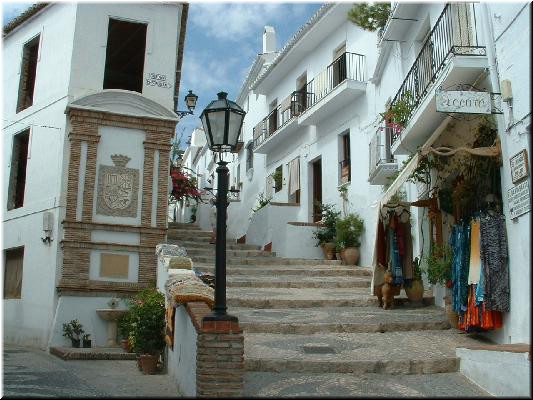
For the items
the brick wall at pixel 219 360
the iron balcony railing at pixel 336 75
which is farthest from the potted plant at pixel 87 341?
the iron balcony railing at pixel 336 75

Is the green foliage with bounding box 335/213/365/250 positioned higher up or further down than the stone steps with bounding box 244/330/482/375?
higher up

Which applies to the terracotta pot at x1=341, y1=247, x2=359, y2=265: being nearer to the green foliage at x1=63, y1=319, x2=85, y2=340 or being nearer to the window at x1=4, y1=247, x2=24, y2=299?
the green foliage at x1=63, y1=319, x2=85, y2=340

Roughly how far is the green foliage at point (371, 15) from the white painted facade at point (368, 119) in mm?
620

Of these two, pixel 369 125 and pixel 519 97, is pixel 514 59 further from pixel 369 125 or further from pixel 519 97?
pixel 369 125

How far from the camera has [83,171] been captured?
13648 millimetres

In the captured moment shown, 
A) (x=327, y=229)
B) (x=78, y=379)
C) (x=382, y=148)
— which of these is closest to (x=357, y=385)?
(x=78, y=379)

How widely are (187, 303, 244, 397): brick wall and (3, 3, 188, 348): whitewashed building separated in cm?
752

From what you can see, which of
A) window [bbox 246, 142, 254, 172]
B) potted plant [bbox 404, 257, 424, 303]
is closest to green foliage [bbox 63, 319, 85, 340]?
potted plant [bbox 404, 257, 424, 303]

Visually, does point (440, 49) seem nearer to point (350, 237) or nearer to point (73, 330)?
point (350, 237)

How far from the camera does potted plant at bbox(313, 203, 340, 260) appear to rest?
1677 centimetres

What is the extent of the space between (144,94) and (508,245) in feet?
31.7

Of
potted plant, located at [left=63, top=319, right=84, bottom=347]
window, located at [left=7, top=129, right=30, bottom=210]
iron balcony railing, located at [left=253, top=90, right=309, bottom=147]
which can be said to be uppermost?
iron balcony railing, located at [left=253, top=90, right=309, bottom=147]

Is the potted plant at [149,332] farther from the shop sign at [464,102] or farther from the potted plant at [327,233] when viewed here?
the potted plant at [327,233]

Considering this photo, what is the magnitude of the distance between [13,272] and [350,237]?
8.29 meters
